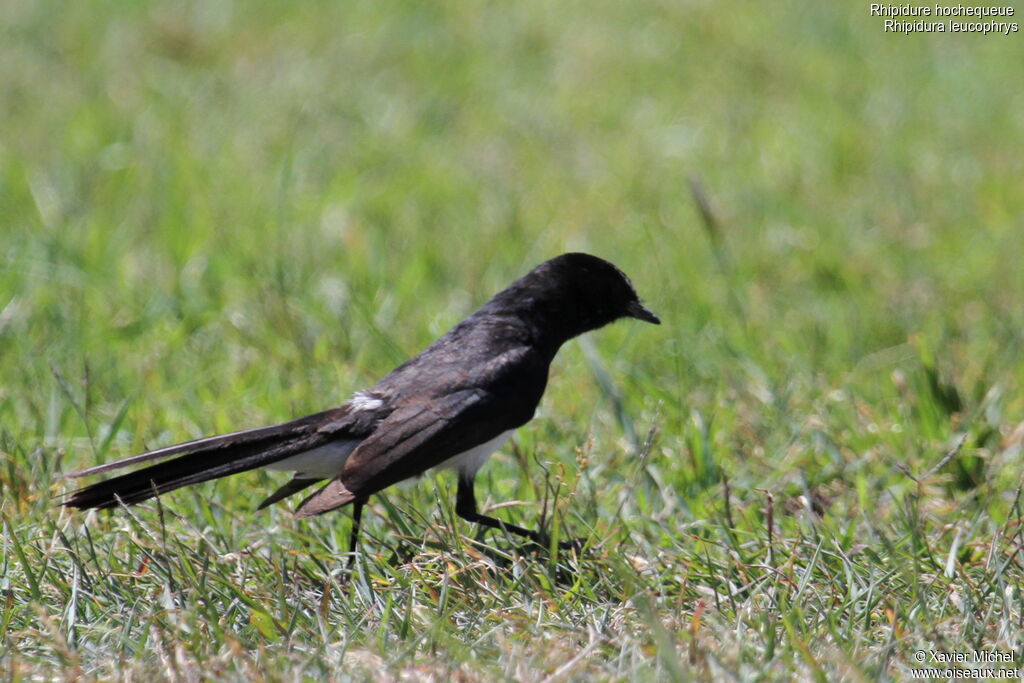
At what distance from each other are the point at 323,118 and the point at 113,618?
6.62m

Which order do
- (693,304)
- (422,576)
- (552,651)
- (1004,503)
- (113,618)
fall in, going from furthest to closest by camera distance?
(693,304) < (1004,503) < (422,576) < (113,618) < (552,651)

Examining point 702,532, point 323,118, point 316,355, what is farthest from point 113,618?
point 323,118

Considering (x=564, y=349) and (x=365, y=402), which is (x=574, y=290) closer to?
(x=365, y=402)

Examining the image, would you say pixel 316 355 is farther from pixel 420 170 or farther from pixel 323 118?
pixel 323 118

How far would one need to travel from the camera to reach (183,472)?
4.16m

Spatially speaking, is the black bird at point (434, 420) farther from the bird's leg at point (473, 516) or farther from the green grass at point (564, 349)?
the green grass at point (564, 349)

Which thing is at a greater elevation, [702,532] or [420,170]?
[420,170]

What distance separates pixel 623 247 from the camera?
7891 millimetres

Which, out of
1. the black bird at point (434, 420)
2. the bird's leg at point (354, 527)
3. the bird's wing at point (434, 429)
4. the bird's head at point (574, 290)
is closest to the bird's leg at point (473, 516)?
the black bird at point (434, 420)

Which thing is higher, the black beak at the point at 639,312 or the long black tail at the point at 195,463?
the long black tail at the point at 195,463

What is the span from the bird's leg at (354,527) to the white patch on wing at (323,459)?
0.44 feet

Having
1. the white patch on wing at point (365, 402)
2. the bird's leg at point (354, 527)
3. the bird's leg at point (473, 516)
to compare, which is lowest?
the bird's leg at point (473, 516)

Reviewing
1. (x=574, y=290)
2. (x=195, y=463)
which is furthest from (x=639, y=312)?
(x=195, y=463)

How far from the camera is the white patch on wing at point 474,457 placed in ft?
15.2
